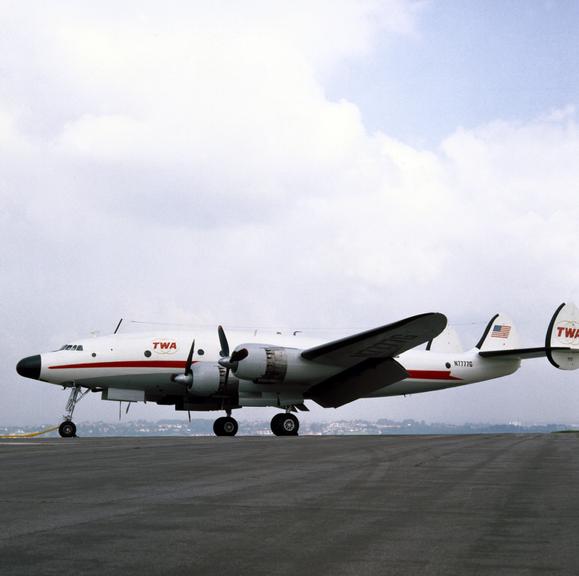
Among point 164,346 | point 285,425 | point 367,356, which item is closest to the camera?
point 367,356

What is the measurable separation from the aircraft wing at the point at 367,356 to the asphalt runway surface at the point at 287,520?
1554 cm

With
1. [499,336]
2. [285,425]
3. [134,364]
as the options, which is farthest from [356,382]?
[499,336]

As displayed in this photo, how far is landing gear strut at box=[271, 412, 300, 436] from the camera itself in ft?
102

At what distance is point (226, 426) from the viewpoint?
3192 centimetres

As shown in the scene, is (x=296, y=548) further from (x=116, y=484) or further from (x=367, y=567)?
(x=116, y=484)

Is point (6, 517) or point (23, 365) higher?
point (23, 365)

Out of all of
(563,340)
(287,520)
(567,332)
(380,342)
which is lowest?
(287,520)

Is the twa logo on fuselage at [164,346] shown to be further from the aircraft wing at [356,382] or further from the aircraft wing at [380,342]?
the aircraft wing at [380,342]

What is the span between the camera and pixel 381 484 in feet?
31.8

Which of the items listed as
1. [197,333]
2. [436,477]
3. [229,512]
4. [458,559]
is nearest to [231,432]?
[197,333]

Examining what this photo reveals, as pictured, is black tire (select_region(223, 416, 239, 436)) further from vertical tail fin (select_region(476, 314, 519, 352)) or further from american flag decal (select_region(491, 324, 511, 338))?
american flag decal (select_region(491, 324, 511, 338))

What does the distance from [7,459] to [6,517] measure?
347 inches

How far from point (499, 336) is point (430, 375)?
753 cm

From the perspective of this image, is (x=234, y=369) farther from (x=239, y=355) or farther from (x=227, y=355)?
(x=227, y=355)
